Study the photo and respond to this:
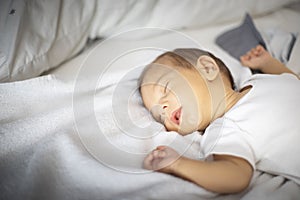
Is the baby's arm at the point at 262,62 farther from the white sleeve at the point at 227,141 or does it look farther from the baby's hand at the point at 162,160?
the baby's hand at the point at 162,160

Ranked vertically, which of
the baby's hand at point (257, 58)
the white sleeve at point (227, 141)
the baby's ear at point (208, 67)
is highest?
the baby's ear at point (208, 67)

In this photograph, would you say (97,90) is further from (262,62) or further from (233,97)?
(262,62)

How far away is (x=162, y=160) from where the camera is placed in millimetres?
651

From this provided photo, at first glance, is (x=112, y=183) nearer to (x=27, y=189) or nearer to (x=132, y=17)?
(x=27, y=189)

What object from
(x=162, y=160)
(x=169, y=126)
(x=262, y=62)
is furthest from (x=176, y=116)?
(x=262, y=62)

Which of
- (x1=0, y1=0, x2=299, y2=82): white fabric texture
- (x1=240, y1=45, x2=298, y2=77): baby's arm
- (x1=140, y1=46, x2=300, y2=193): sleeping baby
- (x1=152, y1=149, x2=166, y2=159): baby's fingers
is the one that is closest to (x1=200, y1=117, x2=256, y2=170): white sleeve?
(x1=140, y1=46, x2=300, y2=193): sleeping baby

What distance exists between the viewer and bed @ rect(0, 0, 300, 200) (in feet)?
2.02

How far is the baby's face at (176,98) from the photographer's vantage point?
0.75 m

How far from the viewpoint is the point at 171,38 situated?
1.08 meters

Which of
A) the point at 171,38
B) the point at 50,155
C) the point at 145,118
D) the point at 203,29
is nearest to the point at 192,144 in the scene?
the point at 145,118

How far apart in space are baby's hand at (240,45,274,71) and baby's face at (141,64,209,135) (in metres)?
0.28

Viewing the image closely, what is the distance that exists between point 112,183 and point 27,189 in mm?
153

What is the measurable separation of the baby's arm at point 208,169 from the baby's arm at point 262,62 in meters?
0.39

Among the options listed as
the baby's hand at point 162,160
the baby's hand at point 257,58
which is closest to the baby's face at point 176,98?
the baby's hand at point 162,160
